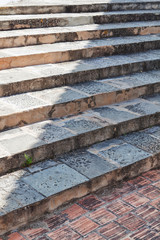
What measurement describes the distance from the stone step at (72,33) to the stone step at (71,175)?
2.16 metres

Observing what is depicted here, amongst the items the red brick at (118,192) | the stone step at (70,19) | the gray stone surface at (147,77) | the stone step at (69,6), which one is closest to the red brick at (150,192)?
the red brick at (118,192)

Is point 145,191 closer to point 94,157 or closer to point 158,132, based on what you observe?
point 94,157

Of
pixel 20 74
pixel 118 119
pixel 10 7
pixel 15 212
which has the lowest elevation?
pixel 15 212

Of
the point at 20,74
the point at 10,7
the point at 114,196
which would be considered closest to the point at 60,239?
the point at 114,196

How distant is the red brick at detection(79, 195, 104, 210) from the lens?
3334 mm

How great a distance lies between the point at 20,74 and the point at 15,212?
6.98 ft

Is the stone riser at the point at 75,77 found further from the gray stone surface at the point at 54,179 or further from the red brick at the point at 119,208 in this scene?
the red brick at the point at 119,208

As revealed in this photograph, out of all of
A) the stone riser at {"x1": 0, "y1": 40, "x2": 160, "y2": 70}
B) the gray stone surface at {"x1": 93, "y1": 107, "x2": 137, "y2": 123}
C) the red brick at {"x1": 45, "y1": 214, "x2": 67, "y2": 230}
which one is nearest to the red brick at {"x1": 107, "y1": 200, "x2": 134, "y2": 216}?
the red brick at {"x1": 45, "y1": 214, "x2": 67, "y2": 230}

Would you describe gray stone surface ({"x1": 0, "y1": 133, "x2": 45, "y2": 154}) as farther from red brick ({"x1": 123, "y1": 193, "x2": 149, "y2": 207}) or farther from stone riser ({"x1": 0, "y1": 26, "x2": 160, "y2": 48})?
stone riser ({"x1": 0, "y1": 26, "x2": 160, "y2": 48})

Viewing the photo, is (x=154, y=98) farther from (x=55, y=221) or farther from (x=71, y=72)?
(x=55, y=221)

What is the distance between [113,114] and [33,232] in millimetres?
1859

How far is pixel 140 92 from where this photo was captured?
502 cm

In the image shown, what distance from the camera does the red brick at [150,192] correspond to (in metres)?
3.53

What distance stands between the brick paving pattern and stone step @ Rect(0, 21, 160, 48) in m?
2.71
